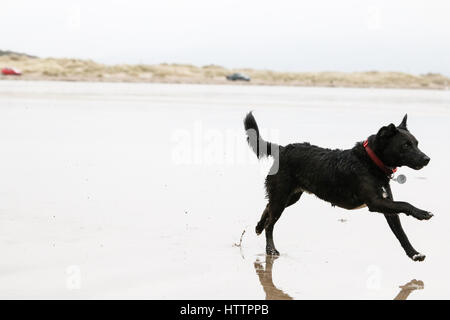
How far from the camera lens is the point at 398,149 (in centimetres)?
645

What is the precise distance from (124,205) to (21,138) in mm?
6786

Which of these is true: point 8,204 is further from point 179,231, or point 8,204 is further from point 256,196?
point 256,196

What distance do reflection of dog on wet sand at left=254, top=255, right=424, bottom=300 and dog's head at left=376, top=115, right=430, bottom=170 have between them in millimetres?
1103

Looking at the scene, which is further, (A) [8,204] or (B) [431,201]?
(B) [431,201]

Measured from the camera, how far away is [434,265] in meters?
6.51

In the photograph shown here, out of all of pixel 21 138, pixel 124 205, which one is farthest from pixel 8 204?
pixel 21 138

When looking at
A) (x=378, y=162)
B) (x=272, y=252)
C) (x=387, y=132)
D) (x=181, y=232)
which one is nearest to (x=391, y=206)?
(x=378, y=162)

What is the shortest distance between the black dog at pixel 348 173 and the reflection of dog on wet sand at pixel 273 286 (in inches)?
16.5

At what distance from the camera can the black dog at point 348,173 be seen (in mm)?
6454

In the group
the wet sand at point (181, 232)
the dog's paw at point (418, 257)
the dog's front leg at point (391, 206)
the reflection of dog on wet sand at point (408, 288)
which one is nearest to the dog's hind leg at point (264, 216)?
the wet sand at point (181, 232)

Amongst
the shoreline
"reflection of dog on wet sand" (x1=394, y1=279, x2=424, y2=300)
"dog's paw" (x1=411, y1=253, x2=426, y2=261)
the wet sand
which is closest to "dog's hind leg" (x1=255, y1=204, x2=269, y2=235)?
the wet sand

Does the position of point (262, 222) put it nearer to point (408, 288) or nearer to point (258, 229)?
point (258, 229)

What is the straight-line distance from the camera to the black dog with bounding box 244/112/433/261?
21.2 ft

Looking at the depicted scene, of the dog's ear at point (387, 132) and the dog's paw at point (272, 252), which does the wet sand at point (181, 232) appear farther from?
the dog's ear at point (387, 132)
